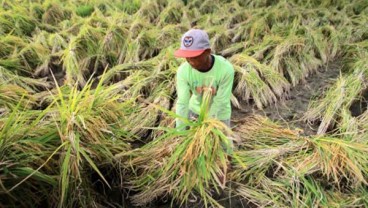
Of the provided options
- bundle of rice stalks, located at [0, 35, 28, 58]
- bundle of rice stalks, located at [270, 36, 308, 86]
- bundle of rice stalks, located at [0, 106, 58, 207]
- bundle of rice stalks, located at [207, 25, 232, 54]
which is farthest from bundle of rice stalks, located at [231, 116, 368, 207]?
bundle of rice stalks, located at [0, 35, 28, 58]

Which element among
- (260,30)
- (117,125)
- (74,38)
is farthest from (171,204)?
(260,30)

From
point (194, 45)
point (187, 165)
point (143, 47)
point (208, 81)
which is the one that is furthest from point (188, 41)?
point (143, 47)

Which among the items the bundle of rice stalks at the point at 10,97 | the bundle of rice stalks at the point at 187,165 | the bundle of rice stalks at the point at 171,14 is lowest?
the bundle of rice stalks at the point at 187,165

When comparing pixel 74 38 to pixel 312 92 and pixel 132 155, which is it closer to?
pixel 132 155

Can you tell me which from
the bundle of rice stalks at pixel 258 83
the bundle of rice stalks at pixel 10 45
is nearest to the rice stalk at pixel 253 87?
the bundle of rice stalks at pixel 258 83

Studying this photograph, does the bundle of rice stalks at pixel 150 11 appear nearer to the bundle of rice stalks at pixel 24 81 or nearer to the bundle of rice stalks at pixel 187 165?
the bundle of rice stalks at pixel 24 81

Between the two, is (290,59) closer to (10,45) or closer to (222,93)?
(222,93)

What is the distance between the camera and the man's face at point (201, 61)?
2.50m

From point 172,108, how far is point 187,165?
4.55ft

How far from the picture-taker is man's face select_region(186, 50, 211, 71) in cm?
250

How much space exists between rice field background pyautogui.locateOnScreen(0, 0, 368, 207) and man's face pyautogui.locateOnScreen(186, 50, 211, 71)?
290 millimetres

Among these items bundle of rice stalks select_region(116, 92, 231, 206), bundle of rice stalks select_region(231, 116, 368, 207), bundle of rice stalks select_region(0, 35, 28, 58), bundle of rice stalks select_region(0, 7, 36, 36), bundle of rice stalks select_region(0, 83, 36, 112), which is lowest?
bundle of rice stalks select_region(231, 116, 368, 207)

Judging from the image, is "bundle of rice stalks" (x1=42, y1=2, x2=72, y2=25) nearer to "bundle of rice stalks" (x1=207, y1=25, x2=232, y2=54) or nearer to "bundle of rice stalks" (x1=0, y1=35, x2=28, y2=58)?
"bundle of rice stalks" (x1=0, y1=35, x2=28, y2=58)

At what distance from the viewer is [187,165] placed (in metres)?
2.53
